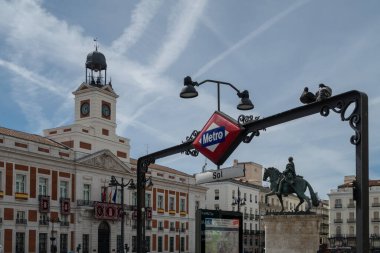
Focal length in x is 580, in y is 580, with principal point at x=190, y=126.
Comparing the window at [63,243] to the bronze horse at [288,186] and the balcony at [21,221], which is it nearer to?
the balcony at [21,221]

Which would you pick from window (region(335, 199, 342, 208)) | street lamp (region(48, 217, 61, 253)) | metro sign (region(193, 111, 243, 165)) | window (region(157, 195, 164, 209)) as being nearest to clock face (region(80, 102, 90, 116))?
street lamp (region(48, 217, 61, 253))

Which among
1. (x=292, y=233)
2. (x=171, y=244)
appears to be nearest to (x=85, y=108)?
(x=171, y=244)

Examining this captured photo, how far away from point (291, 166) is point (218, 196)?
62778mm

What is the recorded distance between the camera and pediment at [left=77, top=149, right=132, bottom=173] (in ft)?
191

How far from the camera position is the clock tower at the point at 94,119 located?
194 ft

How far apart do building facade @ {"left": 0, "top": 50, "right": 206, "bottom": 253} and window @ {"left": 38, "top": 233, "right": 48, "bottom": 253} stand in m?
0.09

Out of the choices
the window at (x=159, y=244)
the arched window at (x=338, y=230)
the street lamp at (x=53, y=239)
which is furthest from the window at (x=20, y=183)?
the arched window at (x=338, y=230)

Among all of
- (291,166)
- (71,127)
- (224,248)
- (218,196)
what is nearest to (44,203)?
(71,127)

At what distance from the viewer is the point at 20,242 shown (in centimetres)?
4962

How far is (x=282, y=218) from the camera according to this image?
76.1ft

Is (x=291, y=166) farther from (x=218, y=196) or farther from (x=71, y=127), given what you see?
(x=218, y=196)

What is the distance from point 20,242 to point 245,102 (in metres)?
42.1

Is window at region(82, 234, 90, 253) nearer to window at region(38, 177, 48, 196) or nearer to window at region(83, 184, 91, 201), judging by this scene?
window at region(83, 184, 91, 201)

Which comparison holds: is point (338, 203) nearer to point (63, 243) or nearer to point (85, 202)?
point (85, 202)
